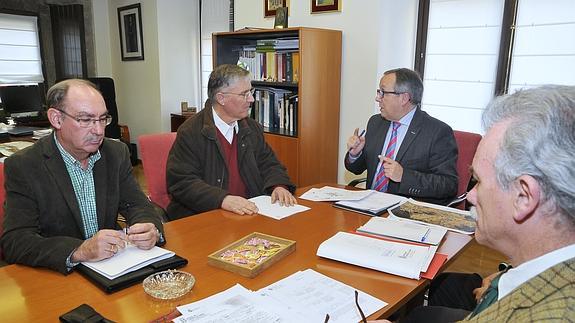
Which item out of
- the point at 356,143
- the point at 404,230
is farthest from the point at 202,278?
the point at 356,143

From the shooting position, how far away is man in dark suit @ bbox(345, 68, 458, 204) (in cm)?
212

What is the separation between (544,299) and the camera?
0.69 m

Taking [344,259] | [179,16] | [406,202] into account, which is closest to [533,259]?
[344,259]

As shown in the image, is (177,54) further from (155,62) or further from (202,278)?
(202,278)

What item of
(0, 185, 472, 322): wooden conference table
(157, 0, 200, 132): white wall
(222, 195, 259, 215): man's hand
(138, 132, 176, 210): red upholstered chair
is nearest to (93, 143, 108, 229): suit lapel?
(0, 185, 472, 322): wooden conference table

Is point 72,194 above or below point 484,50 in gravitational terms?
below

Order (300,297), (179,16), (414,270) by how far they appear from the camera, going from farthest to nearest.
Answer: (179,16) → (414,270) → (300,297)

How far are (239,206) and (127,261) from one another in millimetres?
624

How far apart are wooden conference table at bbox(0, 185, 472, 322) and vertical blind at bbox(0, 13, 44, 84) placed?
5047 millimetres

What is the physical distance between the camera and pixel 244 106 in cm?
225

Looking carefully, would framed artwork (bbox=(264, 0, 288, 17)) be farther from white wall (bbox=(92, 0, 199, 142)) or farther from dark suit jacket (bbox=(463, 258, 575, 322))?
dark suit jacket (bbox=(463, 258, 575, 322))

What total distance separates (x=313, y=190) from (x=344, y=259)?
87 cm

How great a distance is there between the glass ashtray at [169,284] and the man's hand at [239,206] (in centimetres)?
58

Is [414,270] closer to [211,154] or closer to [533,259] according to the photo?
[533,259]
